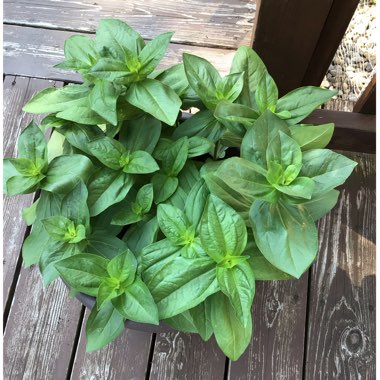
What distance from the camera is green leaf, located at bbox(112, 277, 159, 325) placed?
2.25 ft

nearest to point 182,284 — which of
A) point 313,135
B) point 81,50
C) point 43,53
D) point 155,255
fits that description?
point 155,255

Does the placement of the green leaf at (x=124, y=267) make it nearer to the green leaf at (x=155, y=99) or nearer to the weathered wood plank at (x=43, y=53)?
the green leaf at (x=155, y=99)

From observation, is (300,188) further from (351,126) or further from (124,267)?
(351,126)

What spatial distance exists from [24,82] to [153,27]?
0.36 metres

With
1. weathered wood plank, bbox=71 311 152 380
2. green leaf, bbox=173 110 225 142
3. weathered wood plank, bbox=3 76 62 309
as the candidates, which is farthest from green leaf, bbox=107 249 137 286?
weathered wood plank, bbox=3 76 62 309

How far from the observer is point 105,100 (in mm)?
713

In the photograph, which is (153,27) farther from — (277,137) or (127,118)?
(277,137)

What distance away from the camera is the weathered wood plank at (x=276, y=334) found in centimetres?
107

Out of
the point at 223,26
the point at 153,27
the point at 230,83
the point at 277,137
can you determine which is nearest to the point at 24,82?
the point at 153,27

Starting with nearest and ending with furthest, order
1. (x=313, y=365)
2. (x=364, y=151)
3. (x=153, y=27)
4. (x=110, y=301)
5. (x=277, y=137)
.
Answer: (x=277, y=137) < (x=110, y=301) < (x=313, y=365) < (x=364, y=151) < (x=153, y=27)

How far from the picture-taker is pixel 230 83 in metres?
0.74

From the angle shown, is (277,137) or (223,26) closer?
(277,137)

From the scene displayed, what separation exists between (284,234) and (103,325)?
0.30 metres

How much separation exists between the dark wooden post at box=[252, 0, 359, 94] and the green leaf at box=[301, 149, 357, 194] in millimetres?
365
